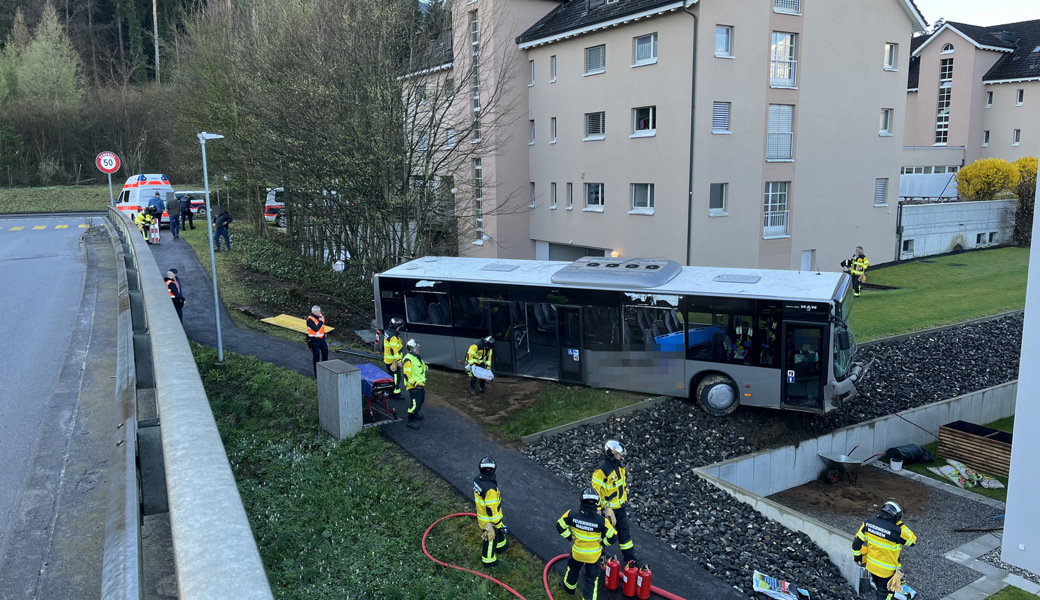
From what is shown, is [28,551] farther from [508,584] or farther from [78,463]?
[508,584]

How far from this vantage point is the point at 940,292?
28.0m

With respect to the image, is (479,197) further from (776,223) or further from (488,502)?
(488,502)

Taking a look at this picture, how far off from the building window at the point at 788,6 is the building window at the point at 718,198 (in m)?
6.97

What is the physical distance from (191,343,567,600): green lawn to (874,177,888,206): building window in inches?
1112

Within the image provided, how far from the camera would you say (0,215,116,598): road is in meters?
4.36

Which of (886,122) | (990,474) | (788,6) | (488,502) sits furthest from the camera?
(886,122)

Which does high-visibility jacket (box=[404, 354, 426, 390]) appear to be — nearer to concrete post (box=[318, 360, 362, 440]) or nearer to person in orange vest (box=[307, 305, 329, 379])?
concrete post (box=[318, 360, 362, 440])

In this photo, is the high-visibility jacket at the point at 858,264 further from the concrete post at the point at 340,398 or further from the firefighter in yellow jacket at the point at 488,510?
the firefighter in yellow jacket at the point at 488,510

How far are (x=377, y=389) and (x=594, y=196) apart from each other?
19134mm

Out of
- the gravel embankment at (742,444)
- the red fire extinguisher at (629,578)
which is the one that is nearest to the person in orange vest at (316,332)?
the gravel embankment at (742,444)

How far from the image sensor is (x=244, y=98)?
85.7ft

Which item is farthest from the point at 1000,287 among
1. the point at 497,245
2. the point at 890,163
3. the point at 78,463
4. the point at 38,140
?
the point at 38,140

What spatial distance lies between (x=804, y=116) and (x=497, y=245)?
14636 mm

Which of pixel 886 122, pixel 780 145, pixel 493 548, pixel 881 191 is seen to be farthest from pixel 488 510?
pixel 886 122
